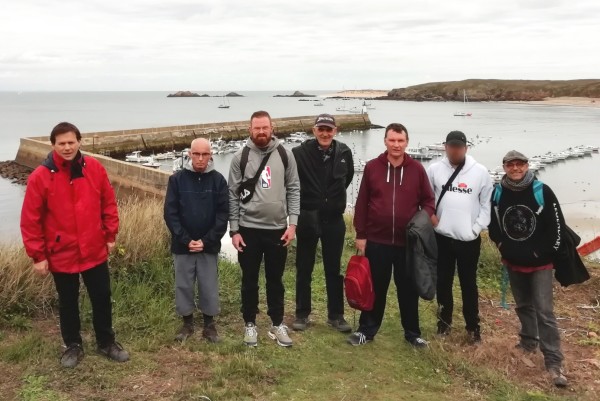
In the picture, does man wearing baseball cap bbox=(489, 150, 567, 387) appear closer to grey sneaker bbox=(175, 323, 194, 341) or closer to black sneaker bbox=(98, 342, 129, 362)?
grey sneaker bbox=(175, 323, 194, 341)

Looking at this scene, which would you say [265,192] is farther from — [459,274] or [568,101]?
[568,101]

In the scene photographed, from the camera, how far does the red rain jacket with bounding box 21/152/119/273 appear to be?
360cm

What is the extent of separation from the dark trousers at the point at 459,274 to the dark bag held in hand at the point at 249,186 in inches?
Result: 66.2

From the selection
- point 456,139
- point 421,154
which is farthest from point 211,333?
point 421,154

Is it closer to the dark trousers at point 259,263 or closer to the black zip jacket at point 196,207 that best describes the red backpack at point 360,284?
the dark trousers at point 259,263

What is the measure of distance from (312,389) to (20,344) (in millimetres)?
2326

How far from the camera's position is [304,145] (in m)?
4.61

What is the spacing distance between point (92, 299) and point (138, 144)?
3311cm

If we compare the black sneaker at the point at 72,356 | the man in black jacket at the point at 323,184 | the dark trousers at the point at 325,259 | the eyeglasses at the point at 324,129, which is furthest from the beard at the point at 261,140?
the black sneaker at the point at 72,356

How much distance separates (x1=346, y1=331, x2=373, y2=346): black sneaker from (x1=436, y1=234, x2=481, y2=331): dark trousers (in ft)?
2.55

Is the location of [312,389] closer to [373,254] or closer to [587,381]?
[373,254]

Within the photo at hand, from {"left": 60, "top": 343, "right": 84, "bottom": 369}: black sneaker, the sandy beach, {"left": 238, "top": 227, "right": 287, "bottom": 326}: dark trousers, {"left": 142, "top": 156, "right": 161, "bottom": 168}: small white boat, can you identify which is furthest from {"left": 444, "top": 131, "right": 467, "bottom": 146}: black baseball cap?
the sandy beach

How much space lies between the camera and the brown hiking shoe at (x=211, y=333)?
445 cm

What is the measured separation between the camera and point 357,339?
4.68 meters
